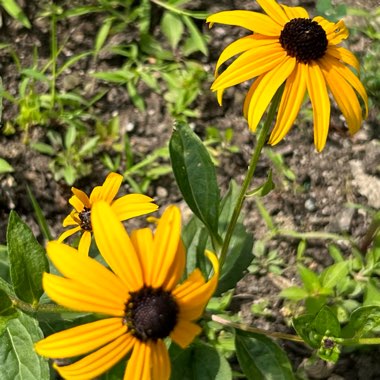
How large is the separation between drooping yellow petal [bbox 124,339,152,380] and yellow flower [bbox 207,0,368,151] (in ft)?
1.63

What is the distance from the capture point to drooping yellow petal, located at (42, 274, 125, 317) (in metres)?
1.20

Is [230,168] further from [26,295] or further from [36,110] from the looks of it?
[26,295]

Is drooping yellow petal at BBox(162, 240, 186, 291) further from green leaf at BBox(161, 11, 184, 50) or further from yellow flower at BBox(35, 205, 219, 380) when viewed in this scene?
green leaf at BBox(161, 11, 184, 50)

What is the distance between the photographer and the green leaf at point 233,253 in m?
1.85

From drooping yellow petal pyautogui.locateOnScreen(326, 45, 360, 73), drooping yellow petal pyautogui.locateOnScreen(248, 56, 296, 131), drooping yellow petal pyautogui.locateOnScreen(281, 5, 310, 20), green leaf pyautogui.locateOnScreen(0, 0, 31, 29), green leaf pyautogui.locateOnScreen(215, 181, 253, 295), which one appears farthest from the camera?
green leaf pyautogui.locateOnScreen(0, 0, 31, 29)

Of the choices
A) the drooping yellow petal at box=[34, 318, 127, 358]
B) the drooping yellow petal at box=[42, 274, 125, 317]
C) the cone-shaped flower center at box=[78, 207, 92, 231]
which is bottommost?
the drooping yellow petal at box=[34, 318, 127, 358]

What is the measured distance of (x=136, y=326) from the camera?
1.23 meters

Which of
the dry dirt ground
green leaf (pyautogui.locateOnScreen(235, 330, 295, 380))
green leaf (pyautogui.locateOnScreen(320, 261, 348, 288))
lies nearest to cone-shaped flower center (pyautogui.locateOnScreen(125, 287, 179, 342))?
green leaf (pyautogui.locateOnScreen(235, 330, 295, 380))

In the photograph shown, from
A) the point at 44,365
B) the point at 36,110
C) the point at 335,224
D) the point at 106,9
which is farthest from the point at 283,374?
the point at 106,9

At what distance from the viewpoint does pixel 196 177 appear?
65.1 inches

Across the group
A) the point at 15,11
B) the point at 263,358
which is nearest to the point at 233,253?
the point at 263,358

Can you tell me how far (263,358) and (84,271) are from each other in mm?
689

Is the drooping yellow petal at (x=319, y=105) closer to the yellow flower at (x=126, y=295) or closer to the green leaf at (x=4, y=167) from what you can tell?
the yellow flower at (x=126, y=295)

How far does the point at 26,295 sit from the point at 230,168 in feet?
4.09
